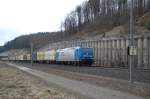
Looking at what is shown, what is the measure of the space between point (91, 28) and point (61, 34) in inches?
1570

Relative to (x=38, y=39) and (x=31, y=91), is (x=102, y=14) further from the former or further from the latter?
(x=31, y=91)

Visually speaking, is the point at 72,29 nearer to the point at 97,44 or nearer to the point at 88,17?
the point at 88,17

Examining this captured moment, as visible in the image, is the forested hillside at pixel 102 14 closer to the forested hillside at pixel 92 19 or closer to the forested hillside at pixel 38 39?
the forested hillside at pixel 92 19

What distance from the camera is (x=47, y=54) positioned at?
8225cm

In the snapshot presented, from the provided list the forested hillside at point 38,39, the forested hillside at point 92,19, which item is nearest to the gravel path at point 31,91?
the forested hillside at point 92,19

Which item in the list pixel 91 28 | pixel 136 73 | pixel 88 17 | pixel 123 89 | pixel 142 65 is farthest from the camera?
pixel 88 17

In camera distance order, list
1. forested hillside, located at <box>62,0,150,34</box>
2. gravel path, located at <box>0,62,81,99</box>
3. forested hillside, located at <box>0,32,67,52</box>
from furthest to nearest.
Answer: forested hillside, located at <box>0,32,67,52</box>
forested hillside, located at <box>62,0,150,34</box>
gravel path, located at <box>0,62,81,99</box>

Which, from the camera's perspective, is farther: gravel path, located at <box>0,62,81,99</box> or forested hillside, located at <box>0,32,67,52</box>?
forested hillside, located at <box>0,32,67,52</box>

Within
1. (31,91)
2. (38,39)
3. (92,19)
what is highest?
(92,19)

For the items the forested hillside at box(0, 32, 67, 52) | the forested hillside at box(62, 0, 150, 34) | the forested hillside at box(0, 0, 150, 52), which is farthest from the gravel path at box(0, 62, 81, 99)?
the forested hillside at box(0, 32, 67, 52)

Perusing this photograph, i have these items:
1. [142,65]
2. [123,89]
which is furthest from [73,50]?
[123,89]

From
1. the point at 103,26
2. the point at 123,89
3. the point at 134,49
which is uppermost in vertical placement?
the point at 103,26

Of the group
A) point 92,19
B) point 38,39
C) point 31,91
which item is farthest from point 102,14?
point 31,91

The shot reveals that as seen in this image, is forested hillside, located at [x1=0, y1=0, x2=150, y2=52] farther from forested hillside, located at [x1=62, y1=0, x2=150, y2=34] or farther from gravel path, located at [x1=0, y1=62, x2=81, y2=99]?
gravel path, located at [x1=0, y1=62, x2=81, y2=99]
